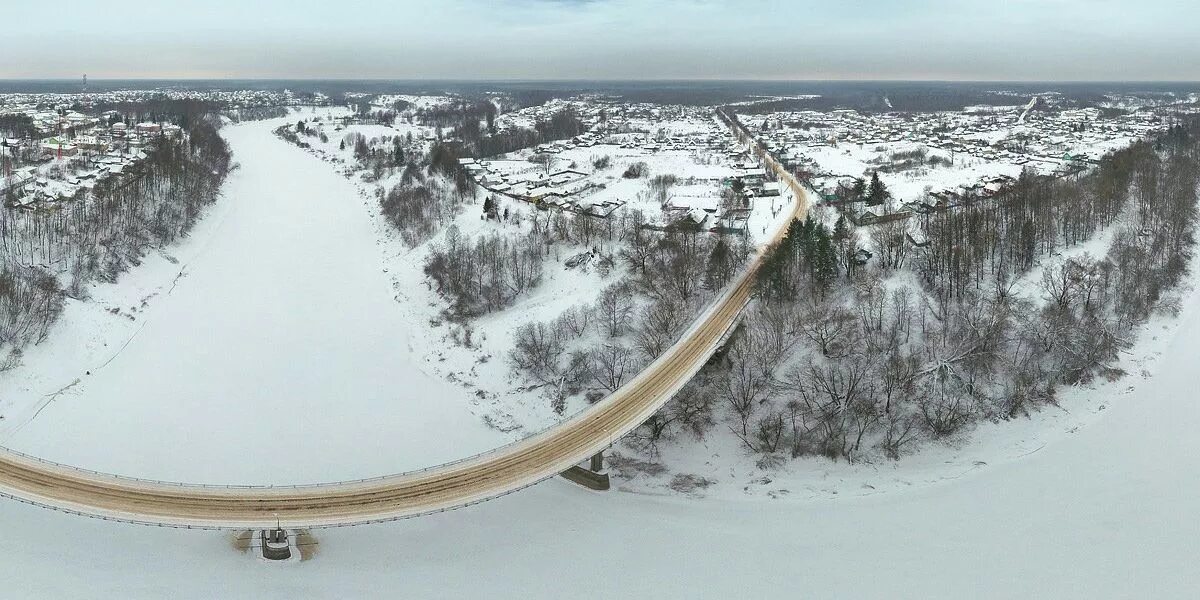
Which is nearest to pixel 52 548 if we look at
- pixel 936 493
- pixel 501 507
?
pixel 501 507

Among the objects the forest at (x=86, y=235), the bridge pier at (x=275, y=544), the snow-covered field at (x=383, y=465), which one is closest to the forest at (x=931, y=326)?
the snow-covered field at (x=383, y=465)

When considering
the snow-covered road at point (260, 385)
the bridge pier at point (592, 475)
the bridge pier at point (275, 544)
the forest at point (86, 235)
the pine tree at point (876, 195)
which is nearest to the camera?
the bridge pier at point (275, 544)

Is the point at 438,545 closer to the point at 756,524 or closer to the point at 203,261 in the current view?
the point at 756,524

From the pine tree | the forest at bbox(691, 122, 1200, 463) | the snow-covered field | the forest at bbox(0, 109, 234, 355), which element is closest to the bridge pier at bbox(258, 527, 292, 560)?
the snow-covered field

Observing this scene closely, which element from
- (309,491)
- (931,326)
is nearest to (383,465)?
(309,491)

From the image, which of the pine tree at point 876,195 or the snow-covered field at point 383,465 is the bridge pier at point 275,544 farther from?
the pine tree at point 876,195
